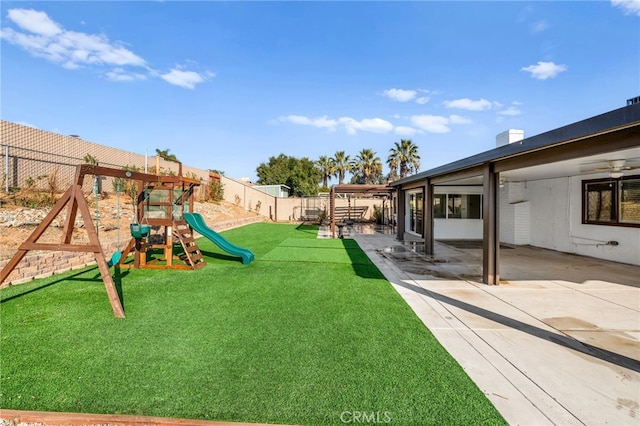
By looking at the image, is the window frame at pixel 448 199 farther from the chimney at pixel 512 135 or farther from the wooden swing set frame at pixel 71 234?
the wooden swing set frame at pixel 71 234

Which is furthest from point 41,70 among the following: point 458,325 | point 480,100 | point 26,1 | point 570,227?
point 480,100

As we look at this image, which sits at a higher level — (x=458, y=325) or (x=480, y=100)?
(x=480, y=100)

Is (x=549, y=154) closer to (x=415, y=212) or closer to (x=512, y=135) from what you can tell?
(x=512, y=135)

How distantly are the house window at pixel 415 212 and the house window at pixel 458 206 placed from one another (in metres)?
0.81

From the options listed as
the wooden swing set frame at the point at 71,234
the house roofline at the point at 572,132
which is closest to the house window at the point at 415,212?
the house roofline at the point at 572,132

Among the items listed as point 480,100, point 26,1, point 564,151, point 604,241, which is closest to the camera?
point 564,151

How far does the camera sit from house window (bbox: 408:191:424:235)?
44.8ft

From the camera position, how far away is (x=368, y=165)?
36.9 meters

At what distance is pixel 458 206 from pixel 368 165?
82.0ft

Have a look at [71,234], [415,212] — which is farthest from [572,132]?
[415,212]

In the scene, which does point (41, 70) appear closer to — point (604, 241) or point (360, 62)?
point (360, 62)

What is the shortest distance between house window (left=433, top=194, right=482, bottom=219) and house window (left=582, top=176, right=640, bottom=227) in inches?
152

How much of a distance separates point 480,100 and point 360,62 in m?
7.78

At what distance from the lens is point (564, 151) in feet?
13.6
